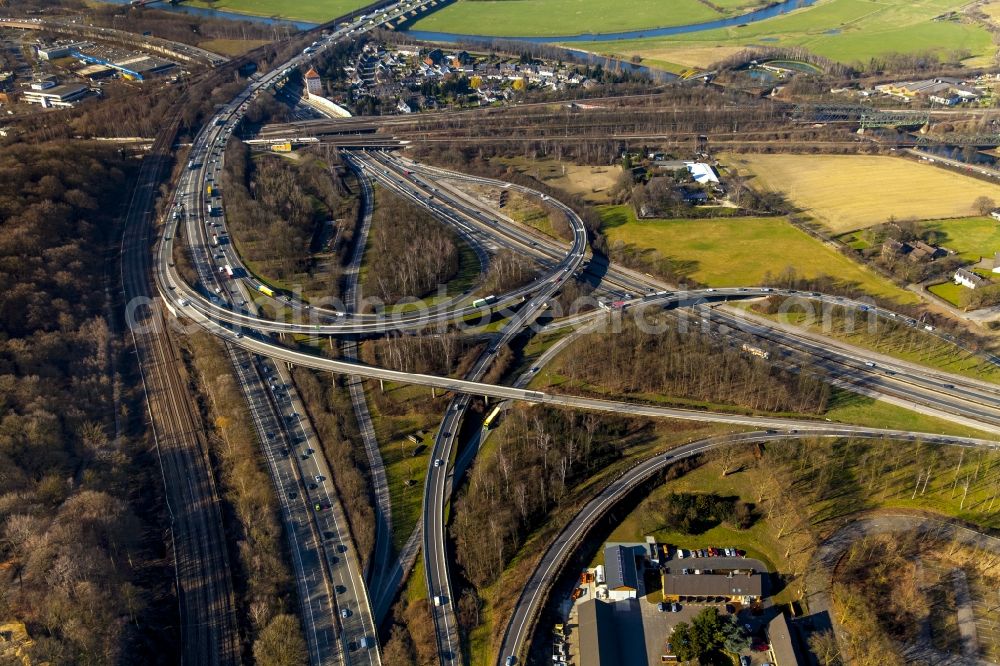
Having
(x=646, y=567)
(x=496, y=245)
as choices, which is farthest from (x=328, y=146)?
(x=646, y=567)

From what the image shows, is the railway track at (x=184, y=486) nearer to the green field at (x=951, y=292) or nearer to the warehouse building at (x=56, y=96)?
the warehouse building at (x=56, y=96)

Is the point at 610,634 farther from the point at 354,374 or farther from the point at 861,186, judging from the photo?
the point at 861,186

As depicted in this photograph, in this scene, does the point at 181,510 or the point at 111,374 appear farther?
the point at 111,374

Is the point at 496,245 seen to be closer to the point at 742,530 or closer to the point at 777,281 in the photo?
the point at 777,281

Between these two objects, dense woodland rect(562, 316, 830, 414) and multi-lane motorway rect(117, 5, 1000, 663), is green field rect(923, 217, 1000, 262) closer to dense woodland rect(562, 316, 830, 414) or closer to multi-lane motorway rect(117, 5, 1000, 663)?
multi-lane motorway rect(117, 5, 1000, 663)

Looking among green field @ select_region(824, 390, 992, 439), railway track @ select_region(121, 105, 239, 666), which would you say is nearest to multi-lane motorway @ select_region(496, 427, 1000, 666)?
A: green field @ select_region(824, 390, 992, 439)

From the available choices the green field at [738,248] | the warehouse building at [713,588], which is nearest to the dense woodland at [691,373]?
the green field at [738,248]
